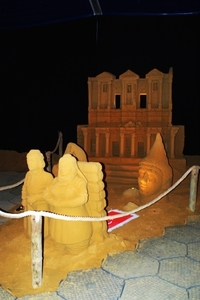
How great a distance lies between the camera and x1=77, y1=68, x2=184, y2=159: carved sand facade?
28.0 ft

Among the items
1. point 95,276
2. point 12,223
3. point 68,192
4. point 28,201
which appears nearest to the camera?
point 95,276

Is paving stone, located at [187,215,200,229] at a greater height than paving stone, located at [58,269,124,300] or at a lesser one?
greater

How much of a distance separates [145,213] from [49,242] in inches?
90.2

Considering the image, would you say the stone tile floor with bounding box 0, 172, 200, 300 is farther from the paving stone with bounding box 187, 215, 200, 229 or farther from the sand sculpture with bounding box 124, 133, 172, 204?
Answer: the sand sculpture with bounding box 124, 133, 172, 204

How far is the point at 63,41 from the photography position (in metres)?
12.0

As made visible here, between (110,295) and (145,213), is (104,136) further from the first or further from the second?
(110,295)

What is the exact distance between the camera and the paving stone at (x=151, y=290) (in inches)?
118

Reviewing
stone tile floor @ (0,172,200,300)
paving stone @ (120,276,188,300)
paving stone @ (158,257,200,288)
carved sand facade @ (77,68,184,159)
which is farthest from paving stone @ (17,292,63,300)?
carved sand facade @ (77,68,184,159)

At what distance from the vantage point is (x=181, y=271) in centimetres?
346

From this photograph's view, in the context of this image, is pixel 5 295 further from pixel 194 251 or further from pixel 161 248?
pixel 194 251

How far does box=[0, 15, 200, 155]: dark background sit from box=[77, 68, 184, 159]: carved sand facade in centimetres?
273

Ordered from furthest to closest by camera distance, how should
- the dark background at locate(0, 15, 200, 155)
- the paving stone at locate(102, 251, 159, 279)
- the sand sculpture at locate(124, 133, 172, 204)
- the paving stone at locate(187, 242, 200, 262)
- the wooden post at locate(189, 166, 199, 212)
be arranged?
the dark background at locate(0, 15, 200, 155), the sand sculpture at locate(124, 133, 172, 204), the wooden post at locate(189, 166, 199, 212), the paving stone at locate(187, 242, 200, 262), the paving stone at locate(102, 251, 159, 279)

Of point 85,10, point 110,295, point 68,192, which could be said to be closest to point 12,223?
point 68,192

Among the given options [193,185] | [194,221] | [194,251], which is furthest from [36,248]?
[193,185]
